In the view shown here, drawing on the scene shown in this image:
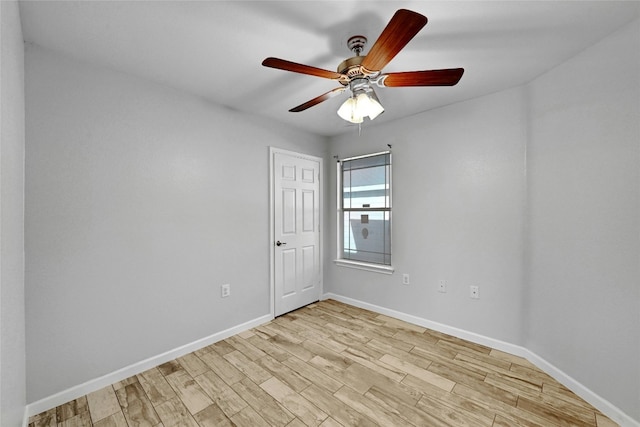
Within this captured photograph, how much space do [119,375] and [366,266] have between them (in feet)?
8.83

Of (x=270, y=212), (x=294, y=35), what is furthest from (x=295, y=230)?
(x=294, y=35)

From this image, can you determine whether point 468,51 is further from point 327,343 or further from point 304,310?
point 304,310

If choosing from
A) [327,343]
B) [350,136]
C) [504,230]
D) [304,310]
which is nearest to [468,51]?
[504,230]

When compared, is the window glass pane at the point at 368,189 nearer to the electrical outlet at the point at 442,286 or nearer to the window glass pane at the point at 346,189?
the window glass pane at the point at 346,189

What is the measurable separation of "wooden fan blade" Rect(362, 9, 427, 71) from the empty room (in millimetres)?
14

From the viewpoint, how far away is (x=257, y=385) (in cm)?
203

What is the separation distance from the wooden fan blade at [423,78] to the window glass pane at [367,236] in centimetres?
192

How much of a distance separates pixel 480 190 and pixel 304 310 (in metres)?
2.53

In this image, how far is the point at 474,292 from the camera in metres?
2.67

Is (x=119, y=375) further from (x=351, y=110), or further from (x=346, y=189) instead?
(x=346, y=189)

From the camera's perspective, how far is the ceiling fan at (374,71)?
118 cm

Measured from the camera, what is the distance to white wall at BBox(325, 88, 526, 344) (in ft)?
8.08

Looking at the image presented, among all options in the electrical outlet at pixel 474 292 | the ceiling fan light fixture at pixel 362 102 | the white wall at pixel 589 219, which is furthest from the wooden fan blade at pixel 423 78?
the electrical outlet at pixel 474 292

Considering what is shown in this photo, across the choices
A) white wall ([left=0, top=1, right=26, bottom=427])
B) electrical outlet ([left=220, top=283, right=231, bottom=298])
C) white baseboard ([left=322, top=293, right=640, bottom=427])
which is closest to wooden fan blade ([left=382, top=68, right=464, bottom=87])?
white wall ([left=0, top=1, right=26, bottom=427])
